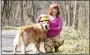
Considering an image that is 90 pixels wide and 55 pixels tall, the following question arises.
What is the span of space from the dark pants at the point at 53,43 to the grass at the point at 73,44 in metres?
0.03

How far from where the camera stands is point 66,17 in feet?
12.5

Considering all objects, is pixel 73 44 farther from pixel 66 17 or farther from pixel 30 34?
pixel 30 34

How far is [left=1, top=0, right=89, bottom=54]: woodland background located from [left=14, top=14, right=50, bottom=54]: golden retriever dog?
6cm

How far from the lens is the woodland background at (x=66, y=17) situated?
378 cm

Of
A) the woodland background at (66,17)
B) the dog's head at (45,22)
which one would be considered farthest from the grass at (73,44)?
the dog's head at (45,22)

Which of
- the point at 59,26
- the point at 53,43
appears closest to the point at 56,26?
the point at 59,26

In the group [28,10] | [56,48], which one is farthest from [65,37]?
[28,10]

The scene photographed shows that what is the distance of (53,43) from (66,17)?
24cm

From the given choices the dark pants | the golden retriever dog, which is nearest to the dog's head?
the golden retriever dog

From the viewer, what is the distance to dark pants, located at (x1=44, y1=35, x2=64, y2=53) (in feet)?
12.5

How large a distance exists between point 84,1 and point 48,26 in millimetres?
366

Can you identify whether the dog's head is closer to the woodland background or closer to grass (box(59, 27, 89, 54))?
the woodland background

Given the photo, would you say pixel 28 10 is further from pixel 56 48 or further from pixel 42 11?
pixel 56 48

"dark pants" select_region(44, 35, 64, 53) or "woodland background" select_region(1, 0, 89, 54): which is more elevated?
"woodland background" select_region(1, 0, 89, 54)
